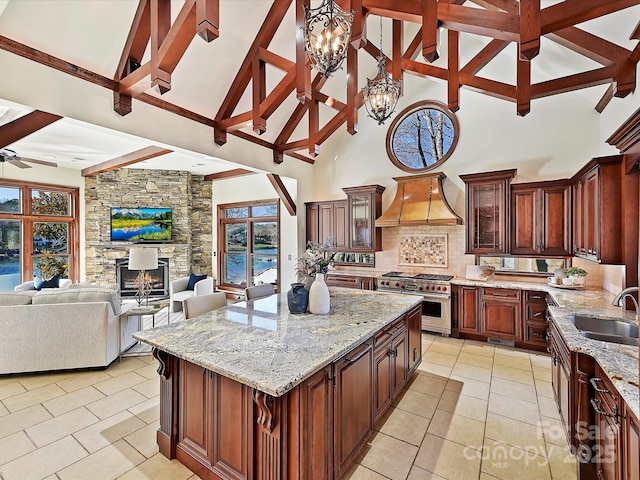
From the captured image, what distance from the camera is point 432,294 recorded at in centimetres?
471

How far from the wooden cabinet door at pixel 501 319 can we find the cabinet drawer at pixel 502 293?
0.22ft

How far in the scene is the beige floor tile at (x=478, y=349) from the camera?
411 centimetres

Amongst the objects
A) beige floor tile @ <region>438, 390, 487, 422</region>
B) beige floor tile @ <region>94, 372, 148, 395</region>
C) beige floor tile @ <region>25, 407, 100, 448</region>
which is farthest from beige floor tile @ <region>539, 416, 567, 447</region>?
beige floor tile @ <region>94, 372, 148, 395</region>

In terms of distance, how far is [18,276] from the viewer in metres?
6.25

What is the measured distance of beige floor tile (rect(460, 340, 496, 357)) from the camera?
4105mm

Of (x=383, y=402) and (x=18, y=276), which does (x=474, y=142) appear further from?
(x=18, y=276)

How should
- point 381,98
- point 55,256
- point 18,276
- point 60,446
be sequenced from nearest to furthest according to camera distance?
point 60,446 → point 381,98 → point 18,276 → point 55,256

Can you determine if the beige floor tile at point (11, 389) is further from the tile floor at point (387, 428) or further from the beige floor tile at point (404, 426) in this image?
the beige floor tile at point (404, 426)

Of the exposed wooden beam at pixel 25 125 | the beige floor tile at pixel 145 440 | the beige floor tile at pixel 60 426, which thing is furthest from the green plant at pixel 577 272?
the exposed wooden beam at pixel 25 125

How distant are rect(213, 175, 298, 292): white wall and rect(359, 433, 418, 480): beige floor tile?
425 centimetres

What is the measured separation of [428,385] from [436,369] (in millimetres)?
459

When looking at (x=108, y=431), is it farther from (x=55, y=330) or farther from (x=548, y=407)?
(x=548, y=407)

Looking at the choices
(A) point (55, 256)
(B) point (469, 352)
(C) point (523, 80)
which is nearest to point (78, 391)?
(B) point (469, 352)

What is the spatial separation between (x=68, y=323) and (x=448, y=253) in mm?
5505
